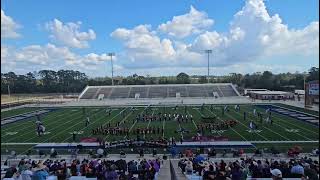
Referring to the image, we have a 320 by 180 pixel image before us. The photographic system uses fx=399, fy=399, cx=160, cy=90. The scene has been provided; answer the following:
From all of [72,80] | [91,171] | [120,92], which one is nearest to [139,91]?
[120,92]

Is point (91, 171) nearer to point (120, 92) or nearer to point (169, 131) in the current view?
point (169, 131)

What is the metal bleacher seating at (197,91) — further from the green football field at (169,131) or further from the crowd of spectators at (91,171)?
the crowd of spectators at (91,171)

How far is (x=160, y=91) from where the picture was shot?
74062 mm

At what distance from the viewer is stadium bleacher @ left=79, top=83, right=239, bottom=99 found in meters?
70.8

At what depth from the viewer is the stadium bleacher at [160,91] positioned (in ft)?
232

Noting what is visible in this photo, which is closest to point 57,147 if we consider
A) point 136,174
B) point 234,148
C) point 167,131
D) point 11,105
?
point 167,131

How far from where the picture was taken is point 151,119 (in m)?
33.9

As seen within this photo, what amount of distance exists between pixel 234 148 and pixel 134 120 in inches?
584

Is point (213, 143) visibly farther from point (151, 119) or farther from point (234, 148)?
point (151, 119)

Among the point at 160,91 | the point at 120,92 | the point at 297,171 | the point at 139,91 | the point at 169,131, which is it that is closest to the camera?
the point at 297,171

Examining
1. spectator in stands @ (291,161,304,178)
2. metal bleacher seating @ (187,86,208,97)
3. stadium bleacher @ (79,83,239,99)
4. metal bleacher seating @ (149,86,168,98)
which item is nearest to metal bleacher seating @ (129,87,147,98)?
stadium bleacher @ (79,83,239,99)

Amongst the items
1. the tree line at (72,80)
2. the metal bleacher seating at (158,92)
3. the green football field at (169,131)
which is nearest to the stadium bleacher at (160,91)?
the metal bleacher seating at (158,92)

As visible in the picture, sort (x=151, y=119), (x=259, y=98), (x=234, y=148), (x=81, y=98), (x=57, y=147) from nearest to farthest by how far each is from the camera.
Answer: (x=234, y=148) < (x=57, y=147) < (x=151, y=119) < (x=259, y=98) < (x=81, y=98)

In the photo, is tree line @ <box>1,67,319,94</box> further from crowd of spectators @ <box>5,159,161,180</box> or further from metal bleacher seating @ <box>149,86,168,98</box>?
crowd of spectators @ <box>5,159,161,180</box>
